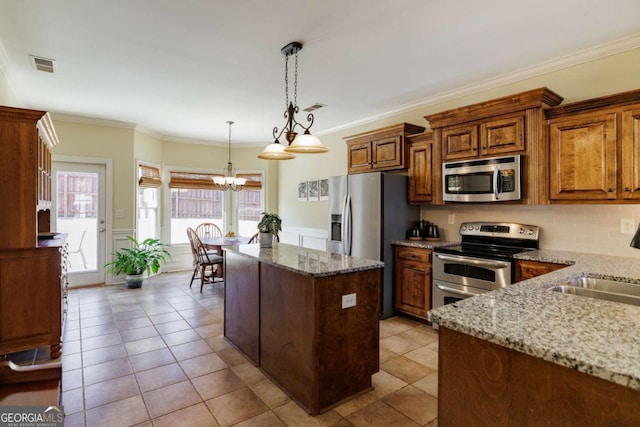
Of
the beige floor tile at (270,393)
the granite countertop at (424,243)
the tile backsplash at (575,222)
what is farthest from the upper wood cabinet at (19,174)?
the tile backsplash at (575,222)

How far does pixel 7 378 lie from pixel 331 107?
A: 13.5 ft

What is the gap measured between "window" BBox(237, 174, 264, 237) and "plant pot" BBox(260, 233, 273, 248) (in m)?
3.96

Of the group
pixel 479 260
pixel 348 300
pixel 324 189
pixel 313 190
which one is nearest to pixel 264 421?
pixel 348 300

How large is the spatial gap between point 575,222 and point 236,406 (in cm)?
325

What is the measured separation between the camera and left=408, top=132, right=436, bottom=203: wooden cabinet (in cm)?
394

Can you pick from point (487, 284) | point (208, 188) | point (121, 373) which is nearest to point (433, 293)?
point (487, 284)

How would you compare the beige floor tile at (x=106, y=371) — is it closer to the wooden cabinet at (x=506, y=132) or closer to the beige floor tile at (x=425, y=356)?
the beige floor tile at (x=425, y=356)

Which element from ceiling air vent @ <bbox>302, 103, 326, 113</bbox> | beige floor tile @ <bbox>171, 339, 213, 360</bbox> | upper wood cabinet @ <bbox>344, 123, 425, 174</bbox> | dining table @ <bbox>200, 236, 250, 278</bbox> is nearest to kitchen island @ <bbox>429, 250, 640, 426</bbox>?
beige floor tile @ <bbox>171, 339, 213, 360</bbox>

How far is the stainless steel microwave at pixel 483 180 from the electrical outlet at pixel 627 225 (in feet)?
2.56

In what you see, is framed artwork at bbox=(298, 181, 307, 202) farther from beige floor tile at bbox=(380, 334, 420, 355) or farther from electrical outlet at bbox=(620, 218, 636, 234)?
electrical outlet at bbox=(620, 218, 636, 234)

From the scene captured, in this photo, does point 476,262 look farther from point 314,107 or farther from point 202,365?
point 314,107

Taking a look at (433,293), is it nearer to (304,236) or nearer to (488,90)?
(488,90)

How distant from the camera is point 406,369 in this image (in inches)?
109

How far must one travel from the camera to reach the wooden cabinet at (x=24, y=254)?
2.77 meters
